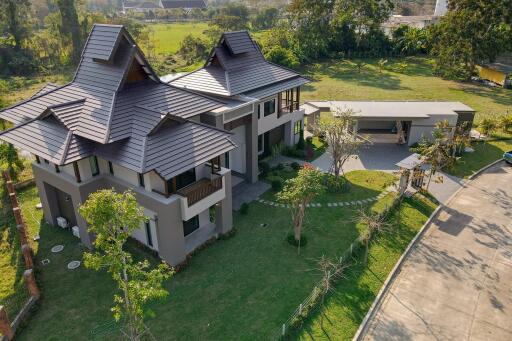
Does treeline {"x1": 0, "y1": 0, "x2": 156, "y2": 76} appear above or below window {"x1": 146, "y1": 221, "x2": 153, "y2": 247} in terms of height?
above

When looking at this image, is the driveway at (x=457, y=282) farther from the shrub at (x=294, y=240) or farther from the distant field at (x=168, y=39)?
the distant field at (x=168, y=39)

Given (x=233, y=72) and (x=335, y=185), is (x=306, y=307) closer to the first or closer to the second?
(x=335, y=185)

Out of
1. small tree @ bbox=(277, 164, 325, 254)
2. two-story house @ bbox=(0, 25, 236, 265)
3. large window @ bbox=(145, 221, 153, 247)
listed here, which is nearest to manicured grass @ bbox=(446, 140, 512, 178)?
small tree @ bbox=(277, 164, 325, 254)

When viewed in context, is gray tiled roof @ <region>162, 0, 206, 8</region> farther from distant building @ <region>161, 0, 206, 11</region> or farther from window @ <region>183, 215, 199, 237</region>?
window @ <region>183, 215, 199, 237</region>

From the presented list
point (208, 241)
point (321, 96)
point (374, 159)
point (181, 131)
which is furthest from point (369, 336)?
point (321, 96)

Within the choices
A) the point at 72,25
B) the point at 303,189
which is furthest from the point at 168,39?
the point at 303,189

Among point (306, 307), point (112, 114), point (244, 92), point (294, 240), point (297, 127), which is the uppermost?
point (112, 114)

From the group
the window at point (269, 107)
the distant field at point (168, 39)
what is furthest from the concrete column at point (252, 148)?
the distant field at point (168, 39)
